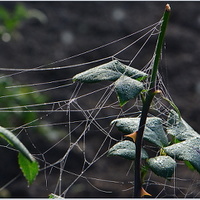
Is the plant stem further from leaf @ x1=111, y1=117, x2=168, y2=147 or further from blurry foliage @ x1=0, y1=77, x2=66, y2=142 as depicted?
blurry foliage @ x1=0, y1=77, x2=66, y2=142

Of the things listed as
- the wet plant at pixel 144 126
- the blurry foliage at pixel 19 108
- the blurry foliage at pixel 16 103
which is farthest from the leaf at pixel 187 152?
the blurry foliage at pixel 16 103

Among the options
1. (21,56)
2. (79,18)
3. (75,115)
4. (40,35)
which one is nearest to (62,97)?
(75,115)

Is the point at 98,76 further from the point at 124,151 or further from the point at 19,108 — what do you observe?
the point at 19,108

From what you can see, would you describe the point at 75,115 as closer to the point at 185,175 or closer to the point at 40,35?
the point at 185,175

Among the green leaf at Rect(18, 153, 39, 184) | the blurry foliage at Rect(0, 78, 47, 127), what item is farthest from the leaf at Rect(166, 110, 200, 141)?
the blurry foliage at Rect(0, 78, 47, 127)

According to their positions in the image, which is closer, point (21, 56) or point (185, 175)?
point (185, 175)

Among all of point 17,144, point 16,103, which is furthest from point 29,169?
point 16,103

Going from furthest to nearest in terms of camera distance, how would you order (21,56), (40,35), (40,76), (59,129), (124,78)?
(40,35), (21,56), (40,76), (59,129), (124,78)
